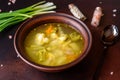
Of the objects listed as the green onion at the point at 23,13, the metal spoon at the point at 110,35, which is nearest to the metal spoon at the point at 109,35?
the metal spoon at the point at 110,35

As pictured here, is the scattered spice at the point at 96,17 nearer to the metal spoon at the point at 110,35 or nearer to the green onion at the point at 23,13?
the metal spoon at the point at 110,35

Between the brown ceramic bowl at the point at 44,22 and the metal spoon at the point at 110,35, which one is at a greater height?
the brown ceramic bowl at the point at 44,22

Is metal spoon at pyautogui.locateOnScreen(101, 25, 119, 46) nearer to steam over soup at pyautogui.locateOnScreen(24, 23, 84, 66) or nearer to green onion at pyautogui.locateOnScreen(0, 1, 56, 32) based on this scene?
steam over soup at pyautogui.locateOnScreen(24, 23, 84, 66)

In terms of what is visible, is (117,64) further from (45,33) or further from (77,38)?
(45,33)

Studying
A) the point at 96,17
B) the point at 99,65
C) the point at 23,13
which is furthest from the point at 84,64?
the point at 23,13

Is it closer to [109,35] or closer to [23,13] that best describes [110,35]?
[109,35]
